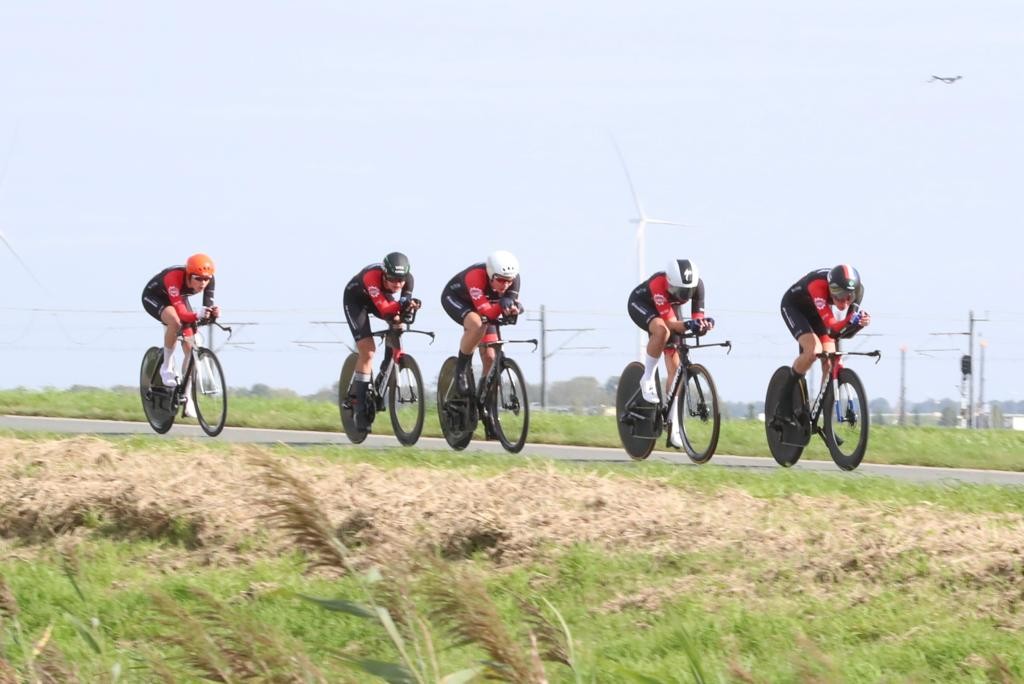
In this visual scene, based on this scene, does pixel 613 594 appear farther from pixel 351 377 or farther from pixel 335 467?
pixel 351 377

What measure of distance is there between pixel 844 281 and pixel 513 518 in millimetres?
4960

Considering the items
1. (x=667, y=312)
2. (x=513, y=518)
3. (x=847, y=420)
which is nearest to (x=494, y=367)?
A: (x=667, y=312)

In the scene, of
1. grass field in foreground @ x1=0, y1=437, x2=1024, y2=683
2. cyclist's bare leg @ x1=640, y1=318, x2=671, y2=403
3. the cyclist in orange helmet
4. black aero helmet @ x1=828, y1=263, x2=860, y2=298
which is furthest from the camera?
the cyclist in orange helmet

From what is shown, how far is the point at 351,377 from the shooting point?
17250 millimetres

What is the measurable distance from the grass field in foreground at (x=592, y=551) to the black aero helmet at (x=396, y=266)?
2.19 meters

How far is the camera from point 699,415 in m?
15.4

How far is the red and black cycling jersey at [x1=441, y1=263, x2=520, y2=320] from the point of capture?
15.6 m

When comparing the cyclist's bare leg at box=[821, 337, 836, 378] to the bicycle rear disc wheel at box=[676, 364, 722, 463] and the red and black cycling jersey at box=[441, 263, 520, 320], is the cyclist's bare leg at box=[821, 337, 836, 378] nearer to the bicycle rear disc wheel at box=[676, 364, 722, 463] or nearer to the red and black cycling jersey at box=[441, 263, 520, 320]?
the bicycle rear disc wheel at box=[676, 364, 722, 463]

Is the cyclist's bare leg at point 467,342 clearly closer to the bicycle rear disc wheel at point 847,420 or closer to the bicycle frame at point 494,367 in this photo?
the bicycle frame at point 494,367

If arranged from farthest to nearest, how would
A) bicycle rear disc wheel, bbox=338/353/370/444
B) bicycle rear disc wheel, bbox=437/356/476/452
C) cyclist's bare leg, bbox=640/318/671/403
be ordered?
bicycle rear disc wheel, bbox=338/353/370/444, bicycle rear disc wheel, bbox=437/356/476/452, cyclist's bare leg, bbox=640/318/671/403

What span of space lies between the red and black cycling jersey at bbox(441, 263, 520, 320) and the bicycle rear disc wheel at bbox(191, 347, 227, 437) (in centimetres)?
345

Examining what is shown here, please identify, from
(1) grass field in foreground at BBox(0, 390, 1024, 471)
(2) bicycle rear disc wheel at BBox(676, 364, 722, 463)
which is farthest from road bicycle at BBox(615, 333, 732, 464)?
(1) grass field in foreground at BBox(0, 390, 1024, 471)

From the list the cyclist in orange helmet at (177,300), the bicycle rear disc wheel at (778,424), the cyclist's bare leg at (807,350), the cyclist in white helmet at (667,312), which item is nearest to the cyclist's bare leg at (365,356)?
the cyclist in orange helmet at (177,300)

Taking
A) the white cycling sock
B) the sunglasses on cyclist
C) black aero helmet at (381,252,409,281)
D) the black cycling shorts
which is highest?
black aero helmet at (381,252,409,281)
